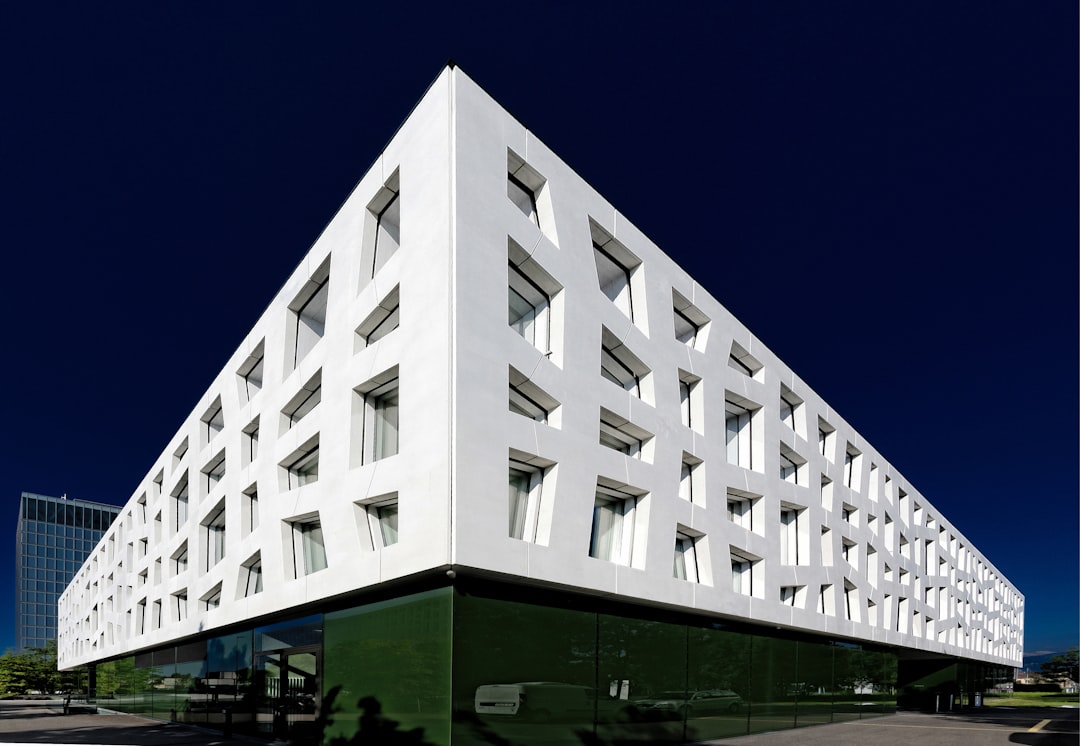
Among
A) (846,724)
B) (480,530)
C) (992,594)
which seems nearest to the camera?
(480,530)

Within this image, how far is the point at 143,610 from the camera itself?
31.5 metres

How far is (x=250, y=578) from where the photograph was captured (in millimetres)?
19781

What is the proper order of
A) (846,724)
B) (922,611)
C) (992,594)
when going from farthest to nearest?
(992,594), (922,611), (846,724)

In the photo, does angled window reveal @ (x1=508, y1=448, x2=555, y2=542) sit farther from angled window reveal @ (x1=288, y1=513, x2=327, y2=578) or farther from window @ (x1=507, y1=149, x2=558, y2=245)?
angled window reveal @ (x1=288, y1=513, x2=327, y2=578)

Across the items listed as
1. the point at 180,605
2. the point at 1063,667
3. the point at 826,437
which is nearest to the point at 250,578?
the point at 180,605

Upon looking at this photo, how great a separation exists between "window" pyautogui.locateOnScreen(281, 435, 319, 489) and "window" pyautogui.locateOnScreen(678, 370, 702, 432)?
1008 cm

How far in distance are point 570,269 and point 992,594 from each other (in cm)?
6364

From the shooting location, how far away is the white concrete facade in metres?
12.5

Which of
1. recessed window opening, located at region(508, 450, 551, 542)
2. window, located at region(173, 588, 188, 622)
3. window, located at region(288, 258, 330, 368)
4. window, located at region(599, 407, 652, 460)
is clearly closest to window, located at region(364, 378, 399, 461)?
recessed window opening, located at region(508, 450, 551, 542)

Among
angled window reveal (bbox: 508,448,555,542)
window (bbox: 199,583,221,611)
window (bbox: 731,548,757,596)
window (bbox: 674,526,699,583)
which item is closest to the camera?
angled window reveal (bbox: 508,448,555,542)

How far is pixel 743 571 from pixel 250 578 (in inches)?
588

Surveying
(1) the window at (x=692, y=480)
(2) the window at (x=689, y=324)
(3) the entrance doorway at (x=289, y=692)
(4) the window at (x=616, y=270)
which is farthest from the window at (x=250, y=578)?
(2) the window at (x=689, y=324)

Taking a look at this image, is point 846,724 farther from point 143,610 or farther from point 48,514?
point 48,514

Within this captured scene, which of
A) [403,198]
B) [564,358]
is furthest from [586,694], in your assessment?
[403,198]
